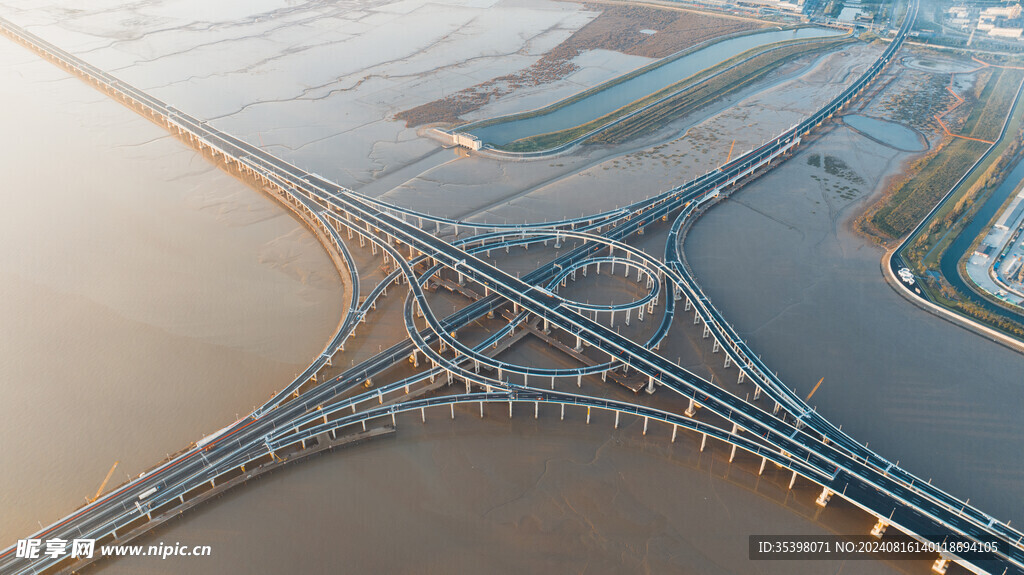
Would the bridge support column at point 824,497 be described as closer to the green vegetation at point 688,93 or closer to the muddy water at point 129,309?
the muddy water at point 129,309

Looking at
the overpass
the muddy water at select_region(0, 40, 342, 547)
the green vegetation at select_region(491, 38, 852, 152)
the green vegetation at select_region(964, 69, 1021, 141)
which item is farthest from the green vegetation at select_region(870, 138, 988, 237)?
the muddy water at select_region(0, 40, 342, 547)

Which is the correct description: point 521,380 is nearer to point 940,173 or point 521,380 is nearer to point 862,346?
point 862,346

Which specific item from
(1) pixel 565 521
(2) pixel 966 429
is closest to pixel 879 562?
(2) pixel 966 429

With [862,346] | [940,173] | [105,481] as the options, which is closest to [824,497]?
[862,346]

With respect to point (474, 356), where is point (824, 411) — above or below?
below

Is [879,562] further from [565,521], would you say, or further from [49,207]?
[49,207]

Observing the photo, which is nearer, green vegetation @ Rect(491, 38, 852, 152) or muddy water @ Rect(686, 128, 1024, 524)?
muddy water @ Rect(686, 128, 1024, 524)

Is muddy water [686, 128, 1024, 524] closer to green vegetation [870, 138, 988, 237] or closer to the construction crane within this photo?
green vegetation [870, 138, 988, 237]
